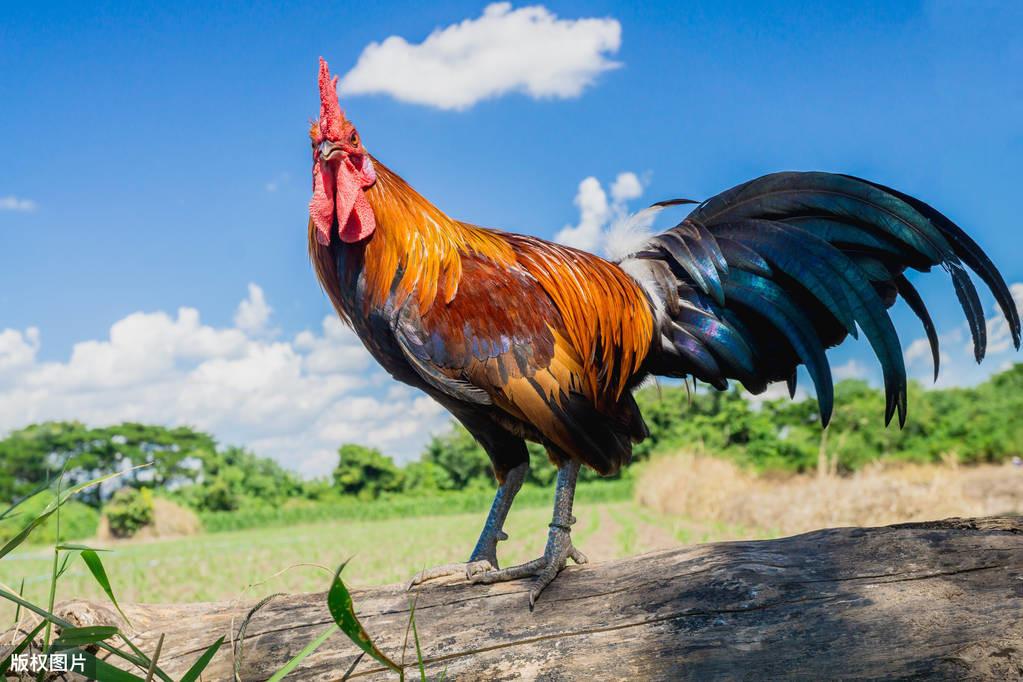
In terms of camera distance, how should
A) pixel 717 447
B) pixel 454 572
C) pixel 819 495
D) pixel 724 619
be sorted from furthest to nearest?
1. pixel 717 447
2. pixel 819 495
3. pixel 454 572
4. pixel 724 619

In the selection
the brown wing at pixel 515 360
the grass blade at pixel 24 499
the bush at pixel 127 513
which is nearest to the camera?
the grass blade at pixel 24 499

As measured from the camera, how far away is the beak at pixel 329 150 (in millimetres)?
3320

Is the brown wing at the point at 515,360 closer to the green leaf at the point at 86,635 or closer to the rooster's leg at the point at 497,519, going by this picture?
the rooster's leg at the point at 497,519

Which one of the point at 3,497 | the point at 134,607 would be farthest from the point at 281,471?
the point at 134,607

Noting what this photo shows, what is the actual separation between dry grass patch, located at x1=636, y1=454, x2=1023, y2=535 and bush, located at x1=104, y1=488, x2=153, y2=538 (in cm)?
1720

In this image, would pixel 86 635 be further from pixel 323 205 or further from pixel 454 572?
pixel 323 205

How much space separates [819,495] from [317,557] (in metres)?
9.06

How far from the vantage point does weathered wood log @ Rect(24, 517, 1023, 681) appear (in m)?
2.60

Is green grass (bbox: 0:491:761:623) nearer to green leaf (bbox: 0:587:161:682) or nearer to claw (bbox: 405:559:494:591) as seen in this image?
claw (bbox: 405:559:494:591)

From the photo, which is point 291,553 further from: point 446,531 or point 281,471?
point 281,471

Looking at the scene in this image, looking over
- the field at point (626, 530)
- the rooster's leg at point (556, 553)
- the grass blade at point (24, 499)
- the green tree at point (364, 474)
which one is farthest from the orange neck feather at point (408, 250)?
the green tree at point (364, 474)

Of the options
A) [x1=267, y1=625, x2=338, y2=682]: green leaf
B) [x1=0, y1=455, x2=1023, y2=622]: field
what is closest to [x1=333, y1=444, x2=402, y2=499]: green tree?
[x1=0, y1=455, x2=1023, y2=622]: field

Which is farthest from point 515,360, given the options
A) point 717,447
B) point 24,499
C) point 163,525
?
point 163,525

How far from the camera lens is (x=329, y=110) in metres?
3.38
